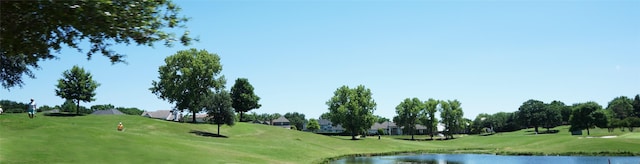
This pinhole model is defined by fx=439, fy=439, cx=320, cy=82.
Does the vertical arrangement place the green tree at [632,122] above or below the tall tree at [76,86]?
below

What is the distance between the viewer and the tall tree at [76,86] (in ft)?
218

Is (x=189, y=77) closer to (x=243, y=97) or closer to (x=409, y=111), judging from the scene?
(x=243, y=97)

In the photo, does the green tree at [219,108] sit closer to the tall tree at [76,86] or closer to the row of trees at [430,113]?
the tall tree at [76,86]

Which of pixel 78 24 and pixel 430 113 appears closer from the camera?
pixel 78 24

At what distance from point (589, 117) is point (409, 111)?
129ft

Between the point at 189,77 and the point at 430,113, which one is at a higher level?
the point at 189,77

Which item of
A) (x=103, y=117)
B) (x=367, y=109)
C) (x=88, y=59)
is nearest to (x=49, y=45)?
(x=88, y=59)

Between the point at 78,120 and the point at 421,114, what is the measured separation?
7845cm

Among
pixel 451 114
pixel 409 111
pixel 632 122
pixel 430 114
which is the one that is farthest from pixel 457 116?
pixel 632 122

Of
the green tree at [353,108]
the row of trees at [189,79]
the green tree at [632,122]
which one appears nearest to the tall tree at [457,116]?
the green tree at [353,108]

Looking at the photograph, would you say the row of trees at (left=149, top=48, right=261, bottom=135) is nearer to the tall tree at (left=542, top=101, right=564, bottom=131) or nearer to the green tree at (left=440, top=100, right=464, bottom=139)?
the green tree at (left=440, top=100, right=464, bottom=139)

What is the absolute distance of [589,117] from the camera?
94875 millimetres

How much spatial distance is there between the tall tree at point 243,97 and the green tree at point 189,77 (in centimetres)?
2248

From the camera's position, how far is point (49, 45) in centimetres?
842
